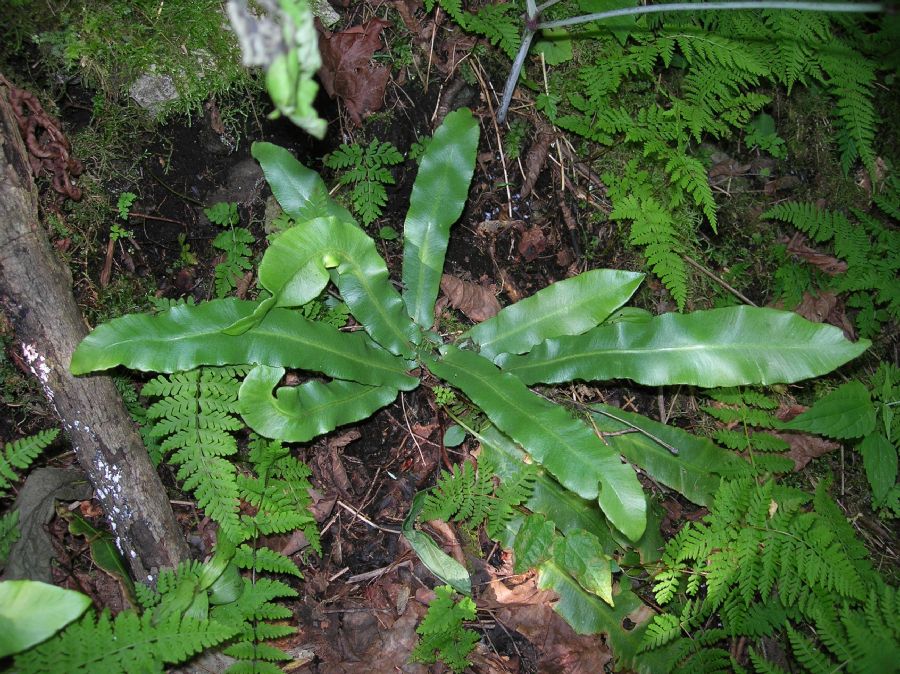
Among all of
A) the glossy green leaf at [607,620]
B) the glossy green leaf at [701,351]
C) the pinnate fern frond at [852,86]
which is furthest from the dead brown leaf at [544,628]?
the pinnate fern frond at [852,86]

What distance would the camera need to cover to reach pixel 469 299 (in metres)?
3.18

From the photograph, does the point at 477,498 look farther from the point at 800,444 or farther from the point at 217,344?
the point at 800,444

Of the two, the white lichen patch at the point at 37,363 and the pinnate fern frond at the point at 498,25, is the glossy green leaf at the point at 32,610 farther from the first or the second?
the pinnate fern frond at the point at 498,25

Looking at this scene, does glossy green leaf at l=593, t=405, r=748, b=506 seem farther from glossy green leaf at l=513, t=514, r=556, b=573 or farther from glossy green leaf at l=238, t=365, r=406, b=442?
glossy green leaf at l=238, t=365, r=406, b=442

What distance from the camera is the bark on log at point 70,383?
2.30 meters

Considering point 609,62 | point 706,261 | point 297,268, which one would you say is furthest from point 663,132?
point 297,268

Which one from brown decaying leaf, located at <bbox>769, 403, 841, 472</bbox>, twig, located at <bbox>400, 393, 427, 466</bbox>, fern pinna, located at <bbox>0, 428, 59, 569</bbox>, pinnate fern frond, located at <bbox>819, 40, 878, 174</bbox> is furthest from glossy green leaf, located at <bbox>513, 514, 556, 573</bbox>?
pinnate fern frond, located at <bbox>819, 40, 878, 174</bbox>

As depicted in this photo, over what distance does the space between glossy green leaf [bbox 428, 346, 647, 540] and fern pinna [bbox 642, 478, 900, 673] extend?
0.49 metres

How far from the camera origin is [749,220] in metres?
3.60

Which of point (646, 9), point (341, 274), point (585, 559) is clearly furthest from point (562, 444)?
point (646, 9)

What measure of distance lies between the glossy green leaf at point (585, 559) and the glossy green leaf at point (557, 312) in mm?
860

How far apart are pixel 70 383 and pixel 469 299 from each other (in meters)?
1.74

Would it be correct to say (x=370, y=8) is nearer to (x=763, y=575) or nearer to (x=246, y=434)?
(x=246, y=434)

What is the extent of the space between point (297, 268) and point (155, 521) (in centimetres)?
111
